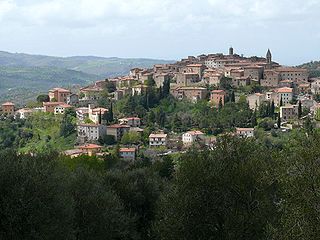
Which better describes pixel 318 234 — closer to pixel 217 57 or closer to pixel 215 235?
pixel 215 235

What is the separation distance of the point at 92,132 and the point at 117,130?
3.40 m

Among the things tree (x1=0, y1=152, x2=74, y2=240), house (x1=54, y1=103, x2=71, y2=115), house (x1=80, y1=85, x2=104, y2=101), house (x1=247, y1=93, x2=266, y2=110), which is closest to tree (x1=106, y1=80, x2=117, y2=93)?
house (x1=80, y1=85, x2=104, y2=101)

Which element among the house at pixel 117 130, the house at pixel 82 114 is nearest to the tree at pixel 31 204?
the house at pixel 117 130

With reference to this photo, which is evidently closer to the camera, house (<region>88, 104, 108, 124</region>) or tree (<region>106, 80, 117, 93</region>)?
house (<region>88, 104, 108, 124</region>)

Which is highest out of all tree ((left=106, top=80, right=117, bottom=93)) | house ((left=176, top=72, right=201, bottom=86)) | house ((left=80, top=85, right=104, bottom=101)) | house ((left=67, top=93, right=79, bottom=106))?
house ((left=176, top=72, right=201, bottom=86))

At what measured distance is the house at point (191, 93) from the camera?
7344 centimetres

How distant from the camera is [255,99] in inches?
2643

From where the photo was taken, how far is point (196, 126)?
2525 inches

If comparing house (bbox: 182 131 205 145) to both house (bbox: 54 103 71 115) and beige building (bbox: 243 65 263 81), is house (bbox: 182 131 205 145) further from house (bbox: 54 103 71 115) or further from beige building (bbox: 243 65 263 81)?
beige building (bbox: 243 65 263 81)

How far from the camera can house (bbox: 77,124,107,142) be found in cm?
6259

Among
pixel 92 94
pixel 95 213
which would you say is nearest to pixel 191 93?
pixel 92 94

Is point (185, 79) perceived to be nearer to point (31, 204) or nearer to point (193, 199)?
point (193, 199)

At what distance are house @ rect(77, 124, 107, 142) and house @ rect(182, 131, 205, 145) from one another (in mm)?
10737

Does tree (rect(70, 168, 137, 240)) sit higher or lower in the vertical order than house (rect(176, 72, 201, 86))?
lower
